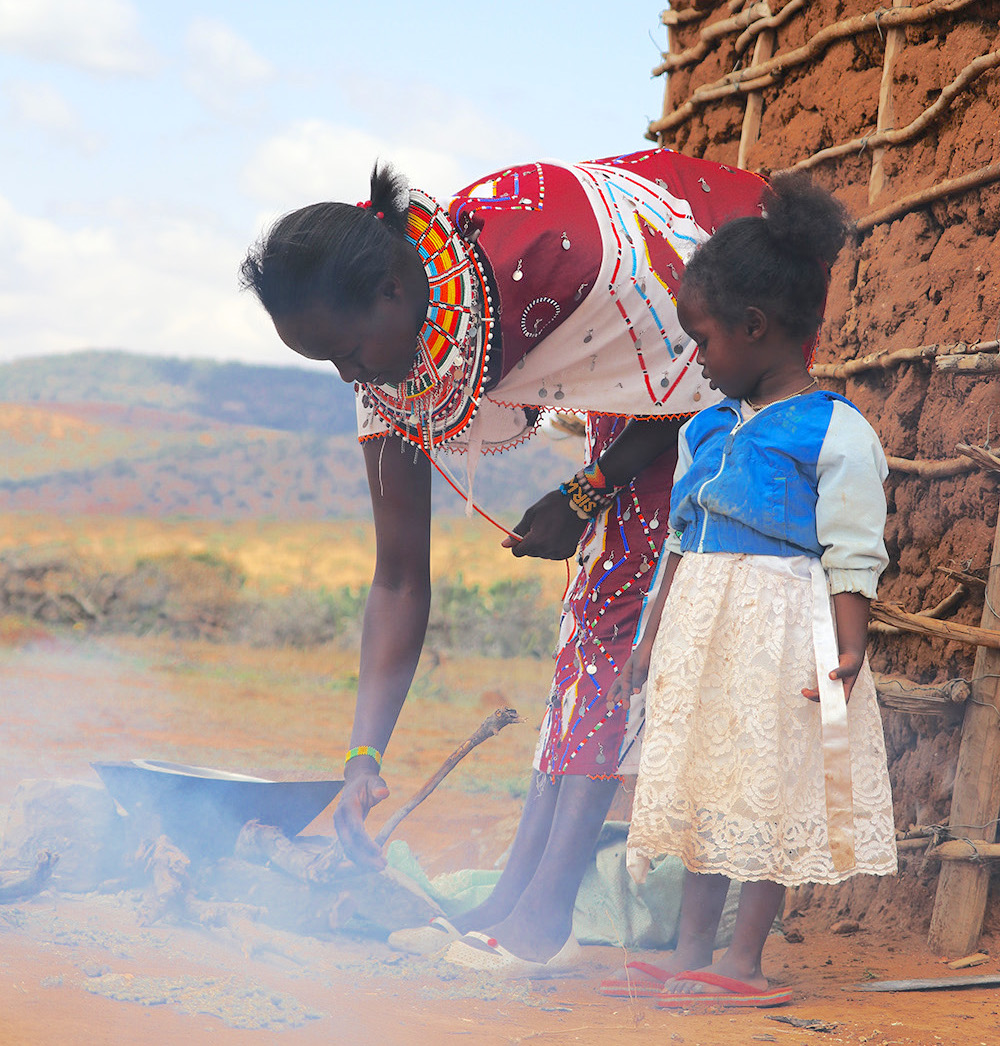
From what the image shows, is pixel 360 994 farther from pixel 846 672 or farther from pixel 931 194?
pixel 931 194

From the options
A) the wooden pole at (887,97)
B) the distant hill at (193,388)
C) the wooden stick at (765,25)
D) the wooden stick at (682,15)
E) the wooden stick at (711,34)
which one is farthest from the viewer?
the distant hill at (193,388)

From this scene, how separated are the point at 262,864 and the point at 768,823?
137cm

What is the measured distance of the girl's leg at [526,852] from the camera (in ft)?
9.32

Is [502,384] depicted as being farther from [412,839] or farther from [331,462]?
[331,462]

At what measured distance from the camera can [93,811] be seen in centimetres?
309

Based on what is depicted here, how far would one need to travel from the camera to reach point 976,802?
9.34ft

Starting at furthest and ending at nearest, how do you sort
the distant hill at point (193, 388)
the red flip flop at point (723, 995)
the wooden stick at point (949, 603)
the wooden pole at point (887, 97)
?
1. the distant hill at point (193, 388)
2. the wooden pole at point (887, 97)
3. the wooden stick at point (949, 603)
4. the red flip flop at point (723, 995)

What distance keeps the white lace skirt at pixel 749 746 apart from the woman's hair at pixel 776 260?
535 mm

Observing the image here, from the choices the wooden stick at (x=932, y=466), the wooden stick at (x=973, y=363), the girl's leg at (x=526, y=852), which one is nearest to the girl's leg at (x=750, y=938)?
the girl's leg at (x=526, y=852)

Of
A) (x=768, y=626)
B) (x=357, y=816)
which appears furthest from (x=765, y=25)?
(x=357, y=816)

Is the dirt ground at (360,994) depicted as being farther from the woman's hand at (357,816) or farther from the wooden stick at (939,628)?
the wooden stick at (939,628)

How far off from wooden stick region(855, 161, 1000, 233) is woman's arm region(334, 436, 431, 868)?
1619mm

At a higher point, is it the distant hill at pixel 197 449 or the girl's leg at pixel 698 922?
the distant hill at pixel 197 449

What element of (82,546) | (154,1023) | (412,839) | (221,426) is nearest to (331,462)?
(221,426)
